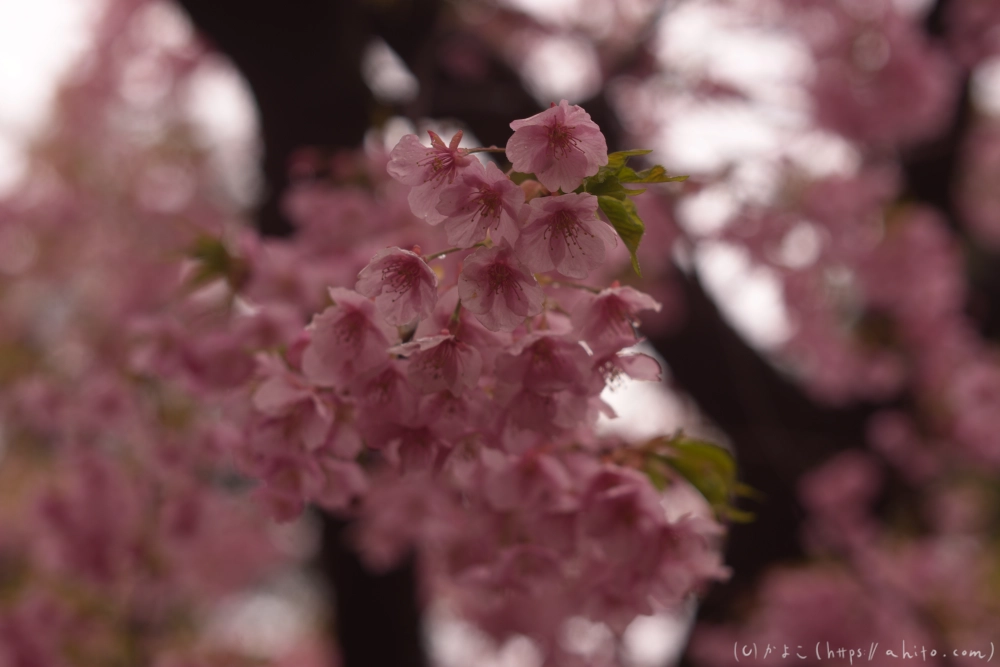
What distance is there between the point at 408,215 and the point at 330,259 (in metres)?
0.23

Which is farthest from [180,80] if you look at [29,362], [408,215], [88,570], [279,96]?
[408,215]

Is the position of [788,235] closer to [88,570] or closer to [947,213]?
[947,213]

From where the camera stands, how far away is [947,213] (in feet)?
13.9

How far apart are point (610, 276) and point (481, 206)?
4.78 ft

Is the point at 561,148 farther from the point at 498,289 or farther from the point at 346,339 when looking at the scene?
the point at 346,339

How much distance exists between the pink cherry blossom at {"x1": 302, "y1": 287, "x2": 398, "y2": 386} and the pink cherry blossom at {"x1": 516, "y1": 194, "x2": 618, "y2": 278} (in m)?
0.22

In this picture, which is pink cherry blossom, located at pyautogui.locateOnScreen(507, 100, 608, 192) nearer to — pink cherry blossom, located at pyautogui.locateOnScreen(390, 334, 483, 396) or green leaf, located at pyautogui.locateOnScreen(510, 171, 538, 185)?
green leaf, located at pyautogui.locateOnScreen(510, 171, 538, 185)

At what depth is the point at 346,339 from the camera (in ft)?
2.64

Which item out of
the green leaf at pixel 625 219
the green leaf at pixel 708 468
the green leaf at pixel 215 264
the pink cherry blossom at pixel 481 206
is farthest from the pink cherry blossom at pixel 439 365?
the green leaf at pixel 215 264

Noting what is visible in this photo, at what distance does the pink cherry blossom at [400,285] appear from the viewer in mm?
726

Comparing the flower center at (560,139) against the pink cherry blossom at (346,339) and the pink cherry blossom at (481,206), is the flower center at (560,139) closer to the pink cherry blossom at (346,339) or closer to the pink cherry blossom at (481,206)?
the pink cherry blossom at (481,206)

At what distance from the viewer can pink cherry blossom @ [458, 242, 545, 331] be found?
667 mm

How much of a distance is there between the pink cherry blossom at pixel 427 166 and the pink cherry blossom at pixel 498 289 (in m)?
0.08

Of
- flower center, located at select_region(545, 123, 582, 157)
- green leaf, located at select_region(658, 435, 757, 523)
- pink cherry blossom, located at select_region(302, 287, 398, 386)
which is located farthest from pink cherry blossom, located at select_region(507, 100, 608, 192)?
green leaf, located at select_region(658, 435, 757, 523)
